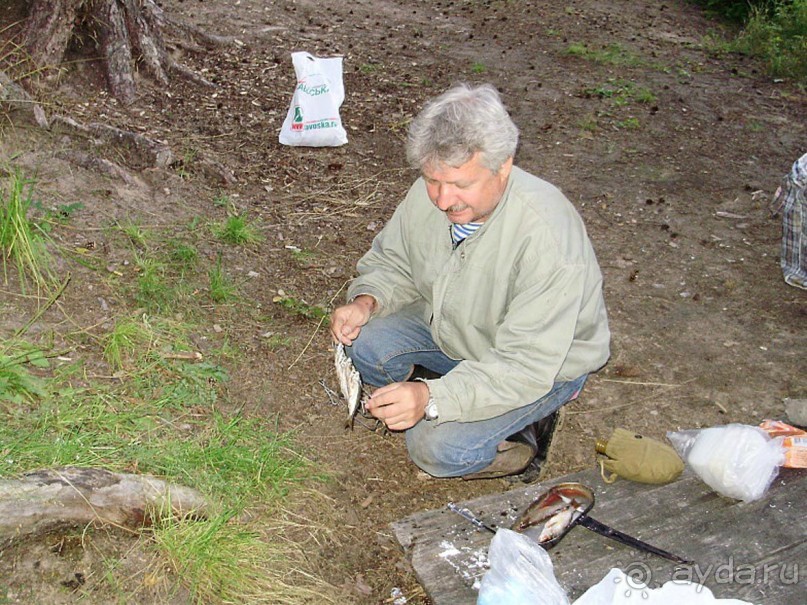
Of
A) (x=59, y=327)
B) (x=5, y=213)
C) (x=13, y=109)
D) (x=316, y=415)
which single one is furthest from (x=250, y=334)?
(x=13, y=109)

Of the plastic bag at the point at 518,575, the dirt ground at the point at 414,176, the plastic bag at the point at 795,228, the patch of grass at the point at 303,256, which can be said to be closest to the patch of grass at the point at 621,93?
the dirt ground at the point at 414,176

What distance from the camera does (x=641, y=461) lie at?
10.5 feet

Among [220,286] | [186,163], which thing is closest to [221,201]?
[186,163]

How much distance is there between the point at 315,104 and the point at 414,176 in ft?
2.82

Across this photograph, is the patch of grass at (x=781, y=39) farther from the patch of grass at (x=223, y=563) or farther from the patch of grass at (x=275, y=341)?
the patch of grass at (x=223, y=563)

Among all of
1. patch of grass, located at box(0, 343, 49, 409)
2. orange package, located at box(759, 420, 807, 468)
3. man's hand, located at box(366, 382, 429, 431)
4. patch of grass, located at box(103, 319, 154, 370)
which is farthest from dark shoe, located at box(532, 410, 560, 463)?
patch of grass, located at box(0, 343, 49, 409)

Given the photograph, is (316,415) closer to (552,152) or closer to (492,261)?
(492,261)

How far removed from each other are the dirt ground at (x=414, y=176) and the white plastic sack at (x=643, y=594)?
67 cm

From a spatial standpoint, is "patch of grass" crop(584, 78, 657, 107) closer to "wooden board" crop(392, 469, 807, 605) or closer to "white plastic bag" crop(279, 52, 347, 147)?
"white plastic bag" crop(279, 52, 347, 147)

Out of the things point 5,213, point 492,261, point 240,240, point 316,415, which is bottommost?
point 316,415

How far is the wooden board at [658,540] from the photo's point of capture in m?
2.79

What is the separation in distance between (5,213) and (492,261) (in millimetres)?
2261

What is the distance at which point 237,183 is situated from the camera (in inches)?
214

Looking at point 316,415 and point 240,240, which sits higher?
point 240,240
